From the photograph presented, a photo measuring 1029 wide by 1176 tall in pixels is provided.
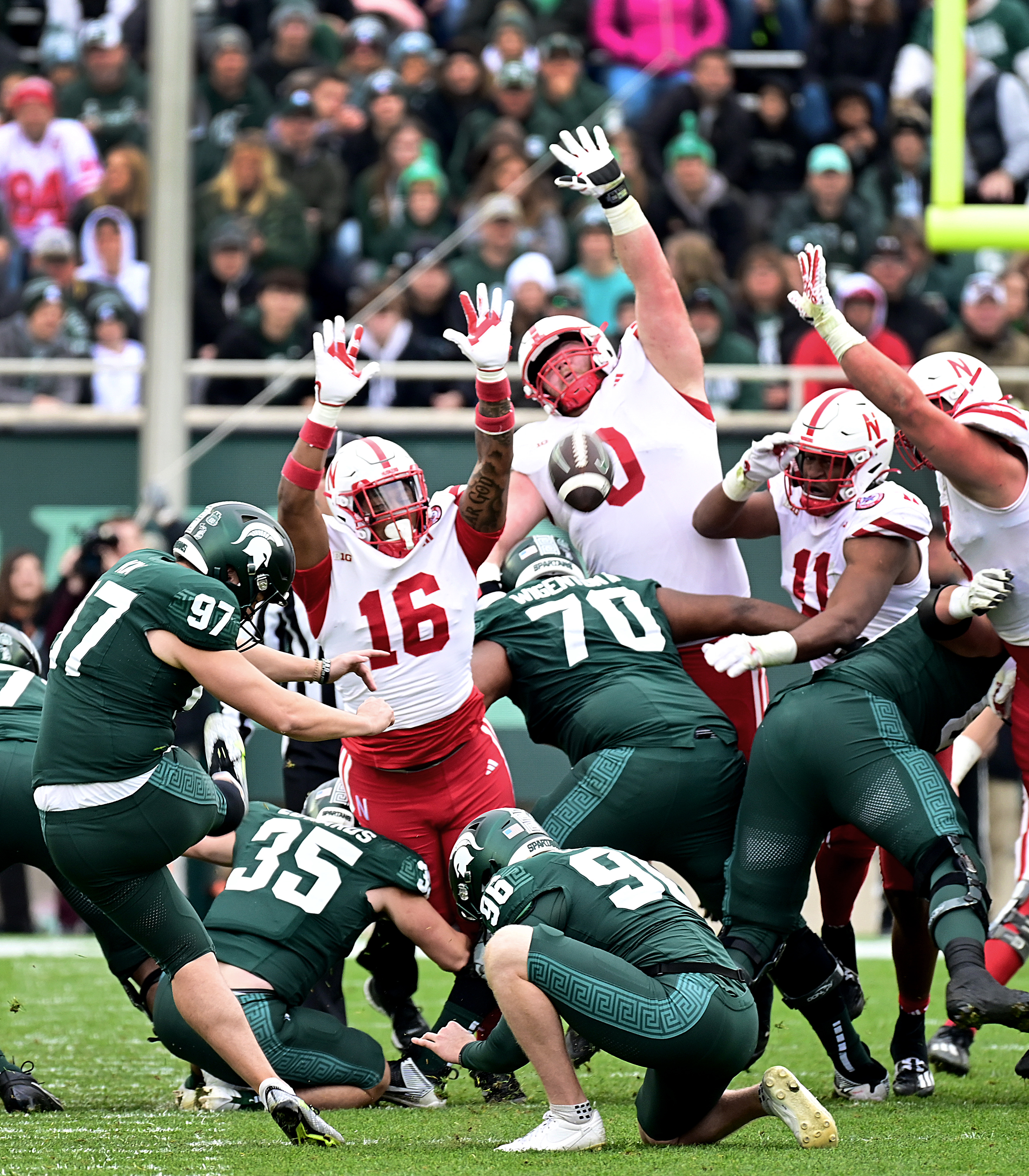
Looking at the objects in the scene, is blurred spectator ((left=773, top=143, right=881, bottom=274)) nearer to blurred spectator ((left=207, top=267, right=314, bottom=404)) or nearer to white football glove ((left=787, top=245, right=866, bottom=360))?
blurred spectator ((left=207, top=267, right=314, bottom=404))

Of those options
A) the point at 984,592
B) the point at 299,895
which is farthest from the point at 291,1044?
the point at 984,592

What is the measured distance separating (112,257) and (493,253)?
2280 mm

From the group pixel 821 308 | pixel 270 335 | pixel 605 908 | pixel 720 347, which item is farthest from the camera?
pixel 270 335

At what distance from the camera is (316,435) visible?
5.45 metres

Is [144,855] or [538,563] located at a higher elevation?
[538,563]

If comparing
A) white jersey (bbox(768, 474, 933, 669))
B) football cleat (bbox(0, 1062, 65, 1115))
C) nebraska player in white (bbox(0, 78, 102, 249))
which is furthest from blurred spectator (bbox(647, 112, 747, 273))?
football cleat (bbox(0, 1062, 65, 1115))

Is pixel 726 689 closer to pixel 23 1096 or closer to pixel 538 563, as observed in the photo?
pixel 538 563

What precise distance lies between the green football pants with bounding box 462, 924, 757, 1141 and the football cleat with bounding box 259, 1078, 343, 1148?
0.65 meters

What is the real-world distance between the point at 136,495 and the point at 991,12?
6040mm

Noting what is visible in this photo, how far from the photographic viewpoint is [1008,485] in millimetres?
4973

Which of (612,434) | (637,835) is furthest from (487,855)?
(612,434)

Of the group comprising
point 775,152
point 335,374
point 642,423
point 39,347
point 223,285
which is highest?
point 775,152

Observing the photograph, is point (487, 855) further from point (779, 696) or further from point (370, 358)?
point (370, 358)

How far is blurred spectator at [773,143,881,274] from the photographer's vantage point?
439 inches
